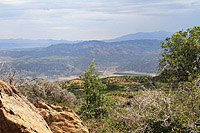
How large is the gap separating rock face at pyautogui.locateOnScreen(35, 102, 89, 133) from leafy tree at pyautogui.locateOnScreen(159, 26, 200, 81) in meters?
9.61

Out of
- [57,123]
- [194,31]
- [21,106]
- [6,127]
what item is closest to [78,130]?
[57,123]

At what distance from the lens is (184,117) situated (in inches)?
250

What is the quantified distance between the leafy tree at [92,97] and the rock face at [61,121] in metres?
3.65

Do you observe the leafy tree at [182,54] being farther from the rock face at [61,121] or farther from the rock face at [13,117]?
the rock face at [13,117]

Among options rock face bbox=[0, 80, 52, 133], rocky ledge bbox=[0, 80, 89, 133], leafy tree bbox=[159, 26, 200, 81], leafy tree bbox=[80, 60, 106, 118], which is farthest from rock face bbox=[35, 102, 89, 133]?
leafy tree bbox=[159, 26, 200, 81]

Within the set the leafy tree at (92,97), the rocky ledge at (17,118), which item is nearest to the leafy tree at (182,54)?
the leafy tree at (92,97)

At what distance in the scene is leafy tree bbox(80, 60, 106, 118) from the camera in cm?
1066

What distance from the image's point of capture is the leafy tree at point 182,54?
14.8 m

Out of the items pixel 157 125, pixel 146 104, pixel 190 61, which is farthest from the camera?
pixel 190 61

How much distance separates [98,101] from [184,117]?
18.7ft

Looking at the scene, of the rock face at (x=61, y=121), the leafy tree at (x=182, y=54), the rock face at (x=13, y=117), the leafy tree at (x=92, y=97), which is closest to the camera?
the rock face at (x=13, y=117)

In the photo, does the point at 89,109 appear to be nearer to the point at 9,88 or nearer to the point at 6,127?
the point at 9,88

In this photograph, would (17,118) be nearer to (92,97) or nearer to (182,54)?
(92,97)

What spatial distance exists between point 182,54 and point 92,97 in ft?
27.6
